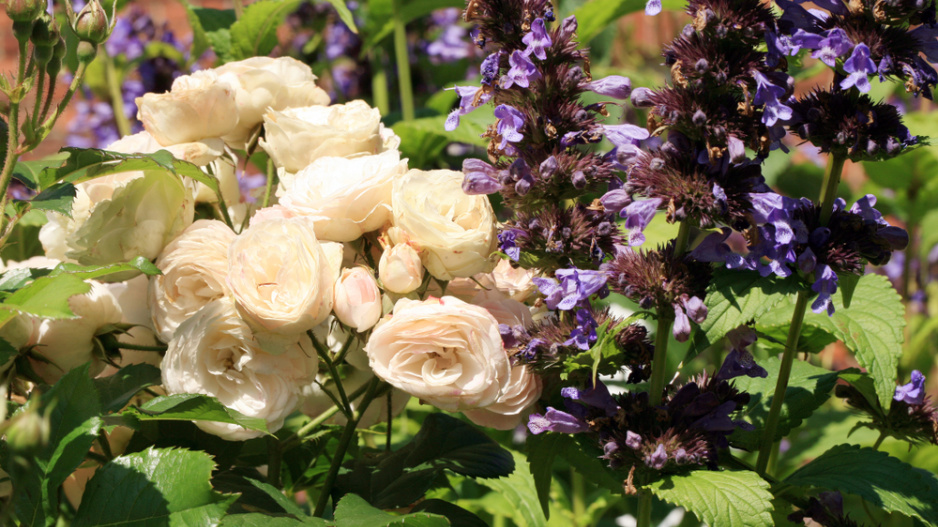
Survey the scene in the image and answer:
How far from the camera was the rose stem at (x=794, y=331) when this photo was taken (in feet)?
2.28

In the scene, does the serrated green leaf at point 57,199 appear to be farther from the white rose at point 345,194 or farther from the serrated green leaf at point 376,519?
the serrated green leaf at point 376,519

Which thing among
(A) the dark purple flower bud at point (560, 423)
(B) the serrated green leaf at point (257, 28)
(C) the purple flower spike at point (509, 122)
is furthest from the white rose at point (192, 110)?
(A) the dark purple flower bud at point (560, 423)

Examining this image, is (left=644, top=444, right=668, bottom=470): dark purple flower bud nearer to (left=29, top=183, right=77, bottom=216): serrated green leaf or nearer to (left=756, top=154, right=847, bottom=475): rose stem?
(left=756, top=154, right=847, bottom=475): rose stem

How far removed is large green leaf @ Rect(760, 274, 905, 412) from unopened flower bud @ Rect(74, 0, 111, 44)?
63 cm

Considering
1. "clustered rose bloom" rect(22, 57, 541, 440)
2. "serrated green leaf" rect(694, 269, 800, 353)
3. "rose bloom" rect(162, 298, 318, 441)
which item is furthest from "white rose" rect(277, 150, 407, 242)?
"serrated green leaf" rect(694, 269, 800, 353)

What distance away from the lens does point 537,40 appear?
2.25ft

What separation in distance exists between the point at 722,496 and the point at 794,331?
18cm

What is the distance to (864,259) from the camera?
0.69 m

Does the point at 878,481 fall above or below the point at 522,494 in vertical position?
above

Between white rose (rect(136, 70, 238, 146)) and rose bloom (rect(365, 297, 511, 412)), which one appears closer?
rose bloom (rect(365, 297, 511, 412))

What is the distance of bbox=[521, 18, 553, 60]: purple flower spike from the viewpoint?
0.68 metres

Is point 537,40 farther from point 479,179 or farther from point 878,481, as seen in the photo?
point 878,481

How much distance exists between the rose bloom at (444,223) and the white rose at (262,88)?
0.24 metres

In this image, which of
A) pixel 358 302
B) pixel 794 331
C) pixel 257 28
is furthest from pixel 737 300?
pixel 257 28
